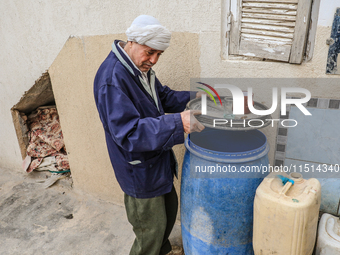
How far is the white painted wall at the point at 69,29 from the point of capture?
2.02 metres

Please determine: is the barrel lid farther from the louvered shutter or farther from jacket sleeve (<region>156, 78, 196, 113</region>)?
the louvered shutter

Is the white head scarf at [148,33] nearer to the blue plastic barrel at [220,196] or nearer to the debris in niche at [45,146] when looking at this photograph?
the blue plastic barrel at [220,196]

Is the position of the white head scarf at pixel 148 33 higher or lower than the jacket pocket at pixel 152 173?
higher

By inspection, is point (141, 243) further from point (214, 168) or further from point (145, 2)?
point (145, 2)

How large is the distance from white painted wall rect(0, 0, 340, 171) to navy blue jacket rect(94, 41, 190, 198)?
1.75 feet

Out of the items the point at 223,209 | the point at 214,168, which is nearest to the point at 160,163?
the point at 214,168

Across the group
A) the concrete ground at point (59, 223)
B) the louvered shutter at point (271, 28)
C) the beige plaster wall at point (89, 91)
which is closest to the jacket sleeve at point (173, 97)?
the beige plaster wall at point (89, 91)

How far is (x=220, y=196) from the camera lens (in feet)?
5.73

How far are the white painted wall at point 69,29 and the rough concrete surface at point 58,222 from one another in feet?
2.81

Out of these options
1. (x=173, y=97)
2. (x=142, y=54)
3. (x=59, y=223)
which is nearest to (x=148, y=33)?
(x=142, y=54)

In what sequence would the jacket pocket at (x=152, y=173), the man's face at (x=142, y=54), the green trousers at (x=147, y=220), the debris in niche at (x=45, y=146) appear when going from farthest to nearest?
the debris in niche at (x=45, y=146), the green trousers at (x=147, y=220), the jacket pocket at (x=152, y=173), the man's face at (x=142, y=54)

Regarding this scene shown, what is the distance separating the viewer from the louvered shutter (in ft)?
5.73

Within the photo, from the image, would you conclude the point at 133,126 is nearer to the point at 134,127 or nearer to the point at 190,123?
Result: the point at 134,127

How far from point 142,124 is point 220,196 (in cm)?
67
